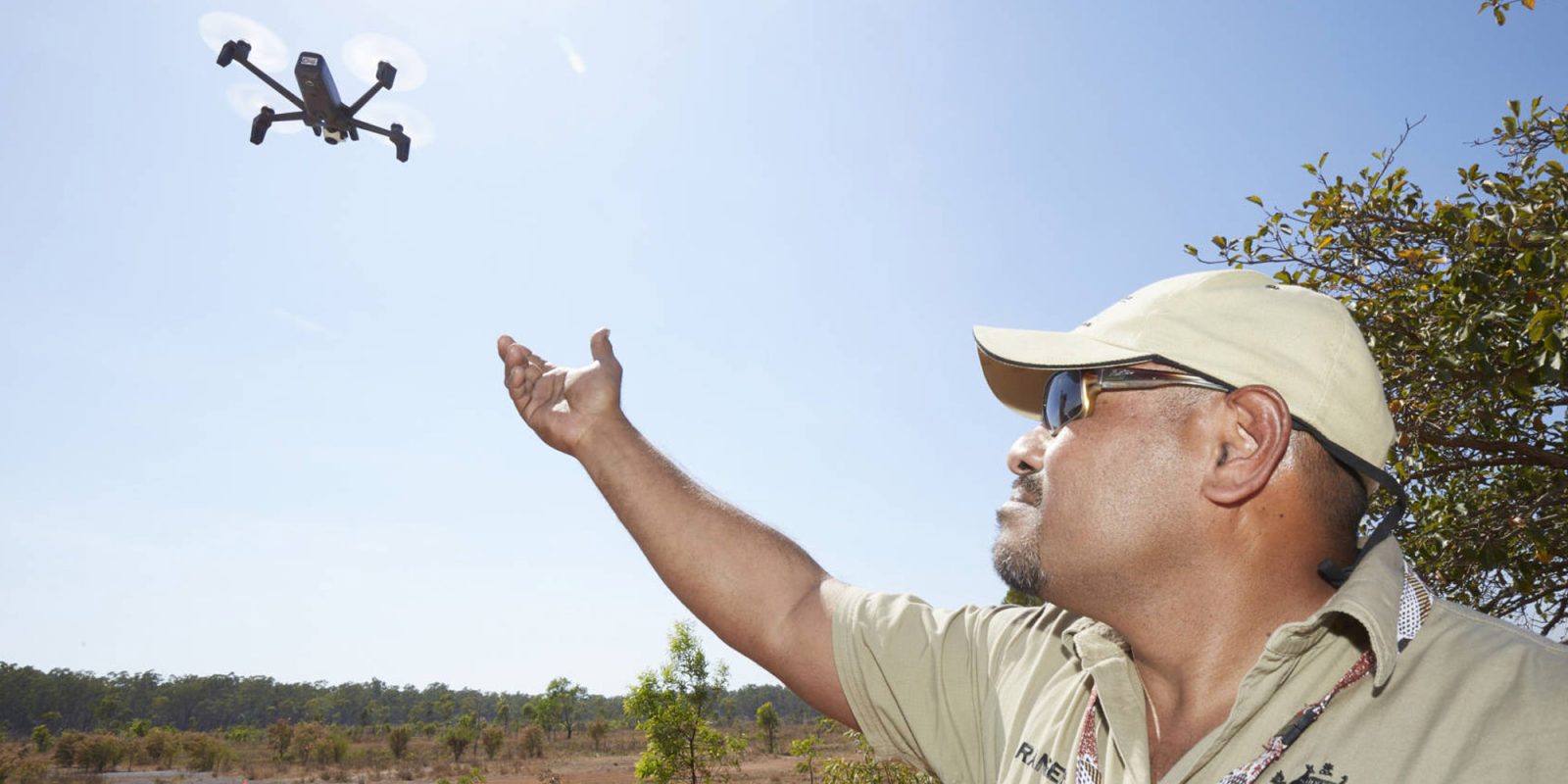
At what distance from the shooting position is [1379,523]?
5.85 feet

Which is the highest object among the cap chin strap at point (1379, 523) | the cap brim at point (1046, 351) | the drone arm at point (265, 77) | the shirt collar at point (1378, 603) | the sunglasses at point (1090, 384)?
the drone arm at point (265, 77)

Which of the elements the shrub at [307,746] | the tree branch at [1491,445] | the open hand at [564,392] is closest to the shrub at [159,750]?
the shrub at [307,746]

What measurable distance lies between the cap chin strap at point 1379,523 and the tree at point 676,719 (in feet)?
84.2

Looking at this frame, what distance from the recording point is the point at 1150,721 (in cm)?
199

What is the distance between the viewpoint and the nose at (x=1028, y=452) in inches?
83.7

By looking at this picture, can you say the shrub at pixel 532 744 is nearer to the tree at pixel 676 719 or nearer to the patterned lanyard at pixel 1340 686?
the tree at pixel 676 719

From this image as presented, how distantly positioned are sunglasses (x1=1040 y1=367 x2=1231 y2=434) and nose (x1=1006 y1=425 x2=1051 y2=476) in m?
0.04

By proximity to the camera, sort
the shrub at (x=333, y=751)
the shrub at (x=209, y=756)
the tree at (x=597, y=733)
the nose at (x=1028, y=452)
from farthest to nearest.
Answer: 1. the tree at (x=597, y=733)
2. the shrub at (x=333, y=751)
3. the shrub at (x=209, y=756)
4. the nose at (x=1028, y=452)

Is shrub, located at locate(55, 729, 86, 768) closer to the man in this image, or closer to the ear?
the man

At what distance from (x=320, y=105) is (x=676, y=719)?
21.2 m

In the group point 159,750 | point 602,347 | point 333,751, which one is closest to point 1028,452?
point 602,347

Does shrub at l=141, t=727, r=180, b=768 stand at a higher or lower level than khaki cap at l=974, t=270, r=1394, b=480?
lower

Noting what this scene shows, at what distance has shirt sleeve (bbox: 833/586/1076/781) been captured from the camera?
2.20 meters

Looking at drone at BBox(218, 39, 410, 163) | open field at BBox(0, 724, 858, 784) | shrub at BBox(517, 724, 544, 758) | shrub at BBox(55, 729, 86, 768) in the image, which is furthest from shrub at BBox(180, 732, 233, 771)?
drone at BBox(218, 39, 410, 163)
